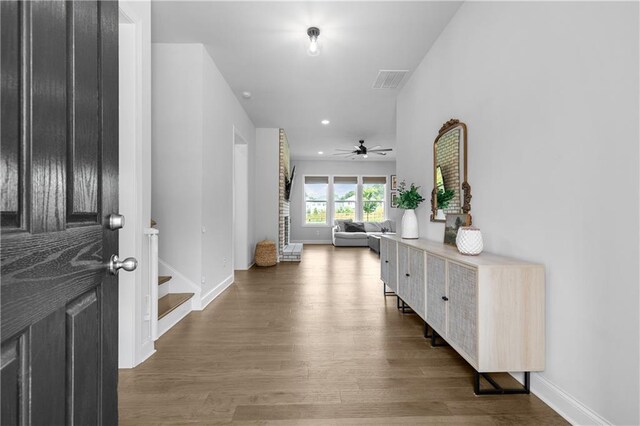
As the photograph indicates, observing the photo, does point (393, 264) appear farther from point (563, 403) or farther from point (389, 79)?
point (389, 79)

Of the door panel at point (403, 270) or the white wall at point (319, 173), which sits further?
the white wall at point (319, 173)

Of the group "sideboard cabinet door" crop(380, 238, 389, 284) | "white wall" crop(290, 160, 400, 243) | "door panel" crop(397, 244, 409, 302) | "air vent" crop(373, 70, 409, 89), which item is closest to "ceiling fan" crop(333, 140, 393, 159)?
"white wall" crop(290, 160, 400, 243)

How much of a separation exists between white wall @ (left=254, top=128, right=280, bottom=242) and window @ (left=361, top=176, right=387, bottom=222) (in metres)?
4.65

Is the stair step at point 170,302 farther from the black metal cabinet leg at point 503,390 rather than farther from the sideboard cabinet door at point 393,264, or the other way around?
the black metal cabinet leg at point 503,390

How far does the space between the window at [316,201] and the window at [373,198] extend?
129 cm

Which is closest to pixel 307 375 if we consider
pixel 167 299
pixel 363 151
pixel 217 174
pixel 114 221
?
pixel 114 221

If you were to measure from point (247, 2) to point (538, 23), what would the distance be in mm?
2112

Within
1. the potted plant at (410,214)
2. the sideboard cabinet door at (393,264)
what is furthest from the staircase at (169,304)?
the potted plant at (410,214)

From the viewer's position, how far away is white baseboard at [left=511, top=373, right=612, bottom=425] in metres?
1.42

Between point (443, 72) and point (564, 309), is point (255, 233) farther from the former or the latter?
point (564, 309)

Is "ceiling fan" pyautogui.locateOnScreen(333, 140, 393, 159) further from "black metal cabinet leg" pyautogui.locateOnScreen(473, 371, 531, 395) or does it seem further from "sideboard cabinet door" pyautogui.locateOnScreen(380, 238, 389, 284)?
"black metal cabinet leg" pyautogui.locateOnScreen(473, 371, 531, 395)

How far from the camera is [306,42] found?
3096mm

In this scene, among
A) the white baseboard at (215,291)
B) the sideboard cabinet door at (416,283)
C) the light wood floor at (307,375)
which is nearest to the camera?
the light wood floor at (307,375)

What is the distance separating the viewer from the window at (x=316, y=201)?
10.3 m
